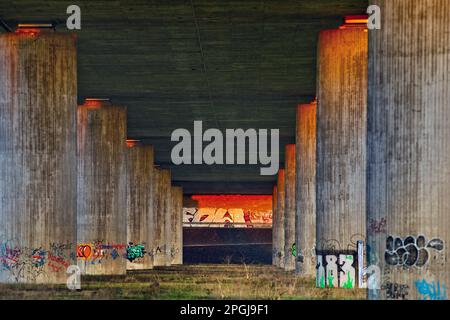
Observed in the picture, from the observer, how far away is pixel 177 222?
348ft

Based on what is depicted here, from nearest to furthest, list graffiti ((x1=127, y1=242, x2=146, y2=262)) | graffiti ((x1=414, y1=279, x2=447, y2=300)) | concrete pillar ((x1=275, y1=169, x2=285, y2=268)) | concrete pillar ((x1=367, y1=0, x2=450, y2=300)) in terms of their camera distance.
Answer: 1. graffiti ((x1=414, y1=279, x2=447, y2=300))
2. concrete pillar ((x1=367, y1=0, x2=450, y2=300))
3. graffiti ((x1=127, y1=242, x2=146, y2=262))
4. concrete pillar ((x1=275, y1=169, x2=285, y2=268))

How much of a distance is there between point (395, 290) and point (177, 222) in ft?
Answer: 262

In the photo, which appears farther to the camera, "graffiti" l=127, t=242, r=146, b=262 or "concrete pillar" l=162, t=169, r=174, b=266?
"concrete pillar" l=162, t=169, r=174, b=266

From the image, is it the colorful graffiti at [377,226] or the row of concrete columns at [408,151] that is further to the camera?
the colorful graffiti at [377,226]

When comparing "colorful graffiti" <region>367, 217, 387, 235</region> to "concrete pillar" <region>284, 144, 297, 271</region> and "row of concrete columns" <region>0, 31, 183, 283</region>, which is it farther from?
"concrete pillar" <region>284, 144, 297, 271</region>

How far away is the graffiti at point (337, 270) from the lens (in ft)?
141

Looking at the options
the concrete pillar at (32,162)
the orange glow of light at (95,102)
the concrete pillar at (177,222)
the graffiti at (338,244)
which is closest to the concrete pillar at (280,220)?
the concrete pillar at (177,222)

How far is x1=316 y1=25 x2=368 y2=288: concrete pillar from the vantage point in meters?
43.2

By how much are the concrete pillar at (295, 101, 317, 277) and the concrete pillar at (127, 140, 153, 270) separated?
67.3 feet

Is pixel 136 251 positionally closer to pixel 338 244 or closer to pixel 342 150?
pixel 338 244

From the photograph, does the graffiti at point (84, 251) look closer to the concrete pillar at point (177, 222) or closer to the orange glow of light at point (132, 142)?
the orange glow of light at point (132, 142)

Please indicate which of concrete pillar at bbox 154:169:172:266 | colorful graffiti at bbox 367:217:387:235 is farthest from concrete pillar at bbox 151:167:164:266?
colorful graffiti at bbox 367:217:387:235

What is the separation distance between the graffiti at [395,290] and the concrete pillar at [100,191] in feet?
106

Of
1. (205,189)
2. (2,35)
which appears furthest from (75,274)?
(205,189)
